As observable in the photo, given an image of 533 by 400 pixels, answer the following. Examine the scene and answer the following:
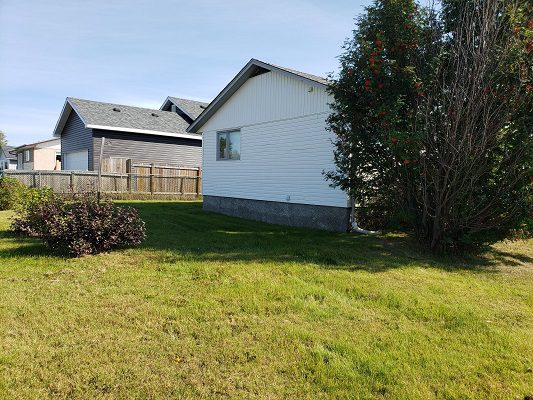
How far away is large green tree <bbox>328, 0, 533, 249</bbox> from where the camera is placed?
6.87m

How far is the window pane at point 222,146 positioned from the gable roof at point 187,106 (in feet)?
41.2

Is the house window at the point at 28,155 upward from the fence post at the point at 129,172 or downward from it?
upward

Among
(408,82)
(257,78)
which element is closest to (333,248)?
(408,82)

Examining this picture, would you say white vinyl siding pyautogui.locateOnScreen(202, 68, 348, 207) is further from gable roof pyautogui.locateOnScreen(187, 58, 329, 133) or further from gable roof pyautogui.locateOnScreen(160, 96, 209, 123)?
gable roof pyautogui.locateOnScreen(160, 96, 209, 123)

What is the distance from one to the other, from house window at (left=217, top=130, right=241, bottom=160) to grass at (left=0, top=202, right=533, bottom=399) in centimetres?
761

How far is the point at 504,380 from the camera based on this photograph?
315 cm

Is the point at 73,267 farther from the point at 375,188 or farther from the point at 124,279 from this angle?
the point at 375,188

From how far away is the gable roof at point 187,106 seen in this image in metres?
27.6

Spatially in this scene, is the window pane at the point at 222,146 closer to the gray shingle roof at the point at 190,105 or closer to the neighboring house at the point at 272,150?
the neighboring house at the point at 272,150

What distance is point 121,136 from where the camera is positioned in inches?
894

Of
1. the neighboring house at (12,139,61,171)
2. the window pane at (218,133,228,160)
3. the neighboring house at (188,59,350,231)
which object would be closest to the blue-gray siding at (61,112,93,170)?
the neighboring house at (188,59,350,231)

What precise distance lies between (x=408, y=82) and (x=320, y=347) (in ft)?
Result: 18.0

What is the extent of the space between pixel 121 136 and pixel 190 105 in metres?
7.89

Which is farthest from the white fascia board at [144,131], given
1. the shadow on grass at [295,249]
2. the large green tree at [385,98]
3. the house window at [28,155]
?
the house window at [28,155]
